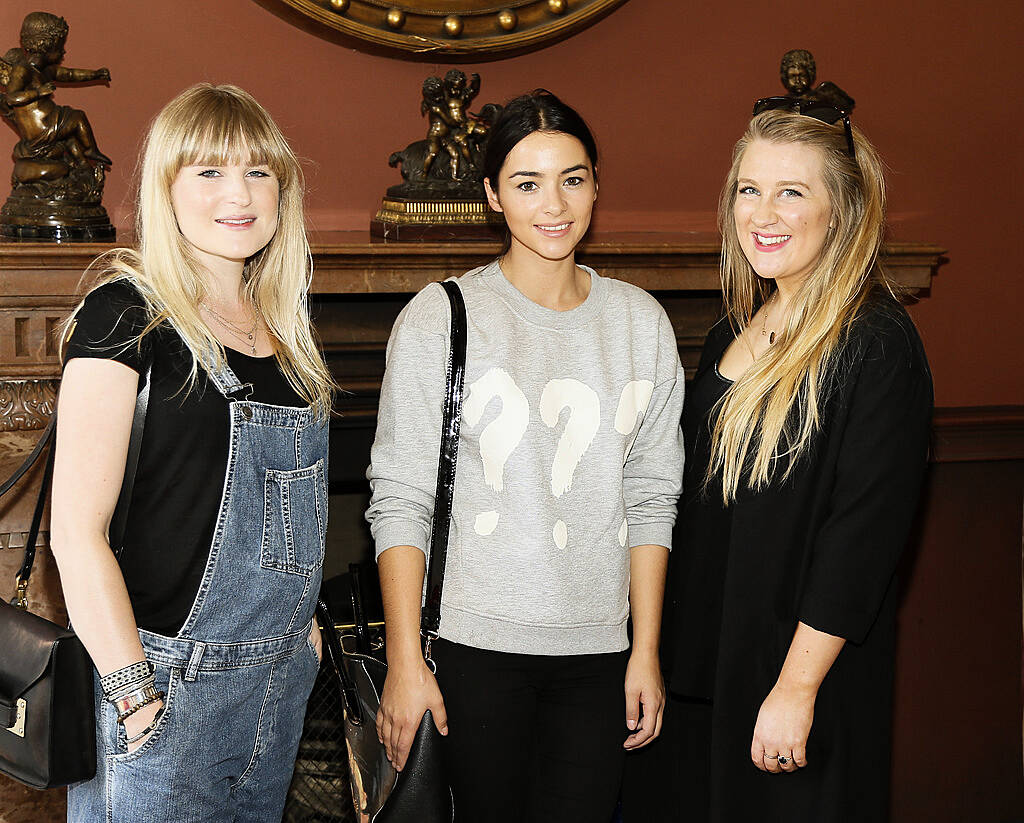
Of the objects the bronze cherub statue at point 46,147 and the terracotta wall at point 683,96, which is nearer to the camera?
the bronze cherub statue at point 46,147

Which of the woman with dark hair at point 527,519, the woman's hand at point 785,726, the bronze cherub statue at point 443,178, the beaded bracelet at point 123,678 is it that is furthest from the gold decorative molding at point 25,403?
the woman's hand at point 785,726

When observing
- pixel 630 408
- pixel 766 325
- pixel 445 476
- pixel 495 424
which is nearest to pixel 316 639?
pixel 445 476

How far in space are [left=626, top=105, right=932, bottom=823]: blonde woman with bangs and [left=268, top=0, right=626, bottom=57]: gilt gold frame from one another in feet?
2.96

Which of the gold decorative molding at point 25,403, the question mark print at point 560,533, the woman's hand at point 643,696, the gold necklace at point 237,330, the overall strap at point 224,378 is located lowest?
the woman's hand at point 643,696

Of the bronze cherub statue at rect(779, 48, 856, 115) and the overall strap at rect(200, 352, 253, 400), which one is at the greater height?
the bronze cherub statue at rect(779, 48, 856, 115)

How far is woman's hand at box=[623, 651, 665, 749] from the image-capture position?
1699mm

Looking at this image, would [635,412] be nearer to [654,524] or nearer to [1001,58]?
[654,524]

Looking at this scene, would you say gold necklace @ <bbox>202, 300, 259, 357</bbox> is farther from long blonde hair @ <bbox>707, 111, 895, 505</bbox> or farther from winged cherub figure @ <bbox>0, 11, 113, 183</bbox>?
winged cherub figure @ <bbox>0, 11, 113, 183</bbox>

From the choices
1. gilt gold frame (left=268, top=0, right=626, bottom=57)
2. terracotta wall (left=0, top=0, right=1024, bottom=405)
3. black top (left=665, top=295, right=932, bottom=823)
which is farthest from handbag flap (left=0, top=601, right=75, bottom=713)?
gilt gold frame (left=268, top=0, right=626, bottom=57)

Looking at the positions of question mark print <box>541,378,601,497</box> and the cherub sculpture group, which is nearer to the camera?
question mark print <box>541,378,601,497</box>

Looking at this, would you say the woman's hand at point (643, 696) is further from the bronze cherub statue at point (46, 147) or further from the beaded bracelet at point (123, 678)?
the bronze cherub statue at point (46, 147)

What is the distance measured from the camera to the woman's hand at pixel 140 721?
4.36 feet

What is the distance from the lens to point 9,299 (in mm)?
2088

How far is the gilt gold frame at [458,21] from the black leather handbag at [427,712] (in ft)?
3.10
